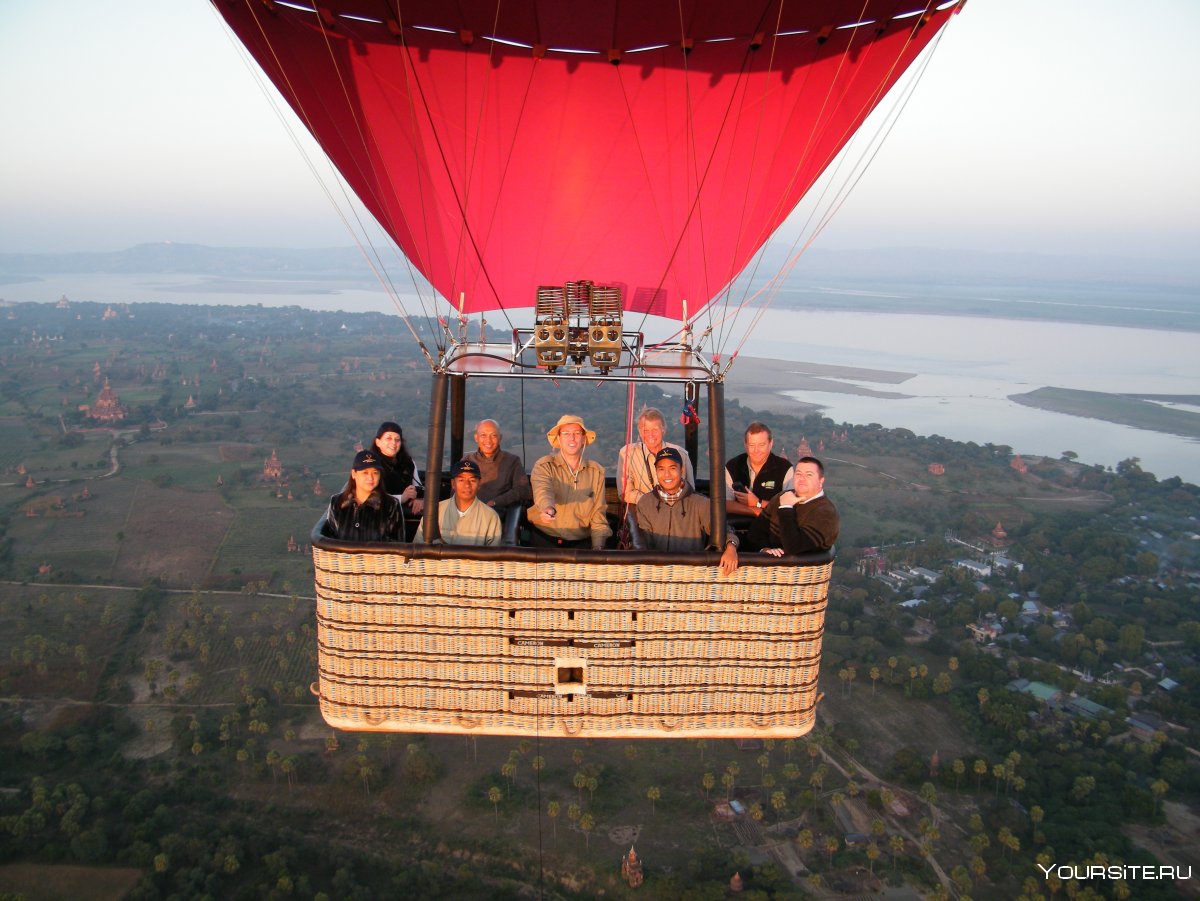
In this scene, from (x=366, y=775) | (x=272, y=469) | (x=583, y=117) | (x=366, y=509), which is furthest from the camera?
(x=272, y=469)

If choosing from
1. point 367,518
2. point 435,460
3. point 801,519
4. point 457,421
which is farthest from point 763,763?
point 435,460

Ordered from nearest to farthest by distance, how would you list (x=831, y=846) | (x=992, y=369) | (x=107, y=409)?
1. (x=831, y=846)
2. (x=107, y=409)
3. (x=992, y=369)

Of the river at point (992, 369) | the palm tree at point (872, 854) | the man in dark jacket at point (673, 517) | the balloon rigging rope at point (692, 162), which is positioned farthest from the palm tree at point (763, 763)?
the river at point (992, 369)

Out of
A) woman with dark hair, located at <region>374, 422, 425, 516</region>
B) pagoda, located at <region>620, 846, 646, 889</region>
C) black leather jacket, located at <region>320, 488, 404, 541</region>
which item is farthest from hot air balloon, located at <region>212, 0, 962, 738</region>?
pagoda, located at <region>620, 846, 646, 889</region>

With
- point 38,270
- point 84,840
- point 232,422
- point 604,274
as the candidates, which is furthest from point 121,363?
point 38,270

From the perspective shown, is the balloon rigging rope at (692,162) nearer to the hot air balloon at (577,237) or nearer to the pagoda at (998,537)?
the hot air balloon at (577,237)

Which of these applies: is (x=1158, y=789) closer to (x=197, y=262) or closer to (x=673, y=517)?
(x=673, y=517)
